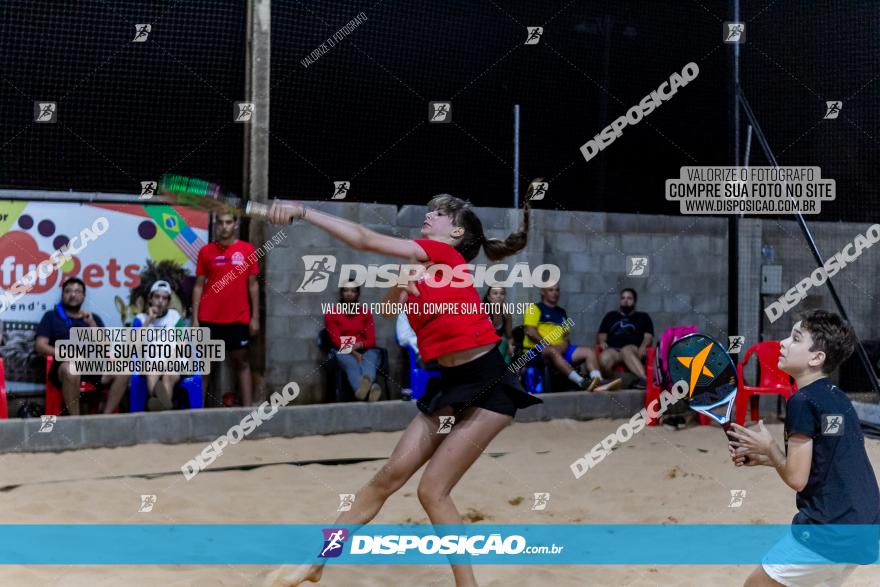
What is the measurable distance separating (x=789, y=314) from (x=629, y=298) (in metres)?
2.02

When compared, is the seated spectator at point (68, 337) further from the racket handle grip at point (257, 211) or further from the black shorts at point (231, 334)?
the racket handle grip at point (257, 211)

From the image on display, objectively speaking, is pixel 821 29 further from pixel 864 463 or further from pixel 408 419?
pixel 864 463

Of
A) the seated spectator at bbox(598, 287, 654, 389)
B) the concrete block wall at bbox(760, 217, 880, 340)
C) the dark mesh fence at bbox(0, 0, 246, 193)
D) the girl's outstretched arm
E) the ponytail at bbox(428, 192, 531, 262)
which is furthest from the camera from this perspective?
the concrete block wall at bbox(760, 217, 880, 340)

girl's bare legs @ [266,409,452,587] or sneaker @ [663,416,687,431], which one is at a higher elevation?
girl's bare legs @ [266,409,452,587]

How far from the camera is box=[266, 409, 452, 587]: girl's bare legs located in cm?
423

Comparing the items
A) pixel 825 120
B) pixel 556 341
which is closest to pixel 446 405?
pixel 556 341

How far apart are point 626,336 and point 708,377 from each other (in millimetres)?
6052

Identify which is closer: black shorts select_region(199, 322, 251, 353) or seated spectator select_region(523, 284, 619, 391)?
black shorts select_region(199, 322, 251, 353)

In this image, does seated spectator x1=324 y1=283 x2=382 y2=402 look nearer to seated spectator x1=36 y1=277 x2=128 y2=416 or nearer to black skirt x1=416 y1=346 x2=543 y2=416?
seated spectator x1=36 y1=277 x2=128 y2=416

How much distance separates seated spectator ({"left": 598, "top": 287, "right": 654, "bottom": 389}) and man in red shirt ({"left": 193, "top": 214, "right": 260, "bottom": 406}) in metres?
3.33

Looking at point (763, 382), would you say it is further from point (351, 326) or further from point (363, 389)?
point (351, 326)

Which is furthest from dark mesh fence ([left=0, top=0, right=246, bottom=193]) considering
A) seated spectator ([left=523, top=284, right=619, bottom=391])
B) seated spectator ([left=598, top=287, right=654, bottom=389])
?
seated spectator ([left=598, top=287, right=654, bottom=389])

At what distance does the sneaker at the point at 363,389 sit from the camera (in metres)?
8.72

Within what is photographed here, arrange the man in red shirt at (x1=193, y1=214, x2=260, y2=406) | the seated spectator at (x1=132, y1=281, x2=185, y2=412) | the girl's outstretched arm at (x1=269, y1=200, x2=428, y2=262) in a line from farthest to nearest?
the man in red shirt at (x1=193, y1=214, x2=260, y2=406), the seated spectator at (x1=132, y1=281, x2=185, y2=412), the girl's outstretched arm at (x1=269, y1=200, x2=428, y2=262)
